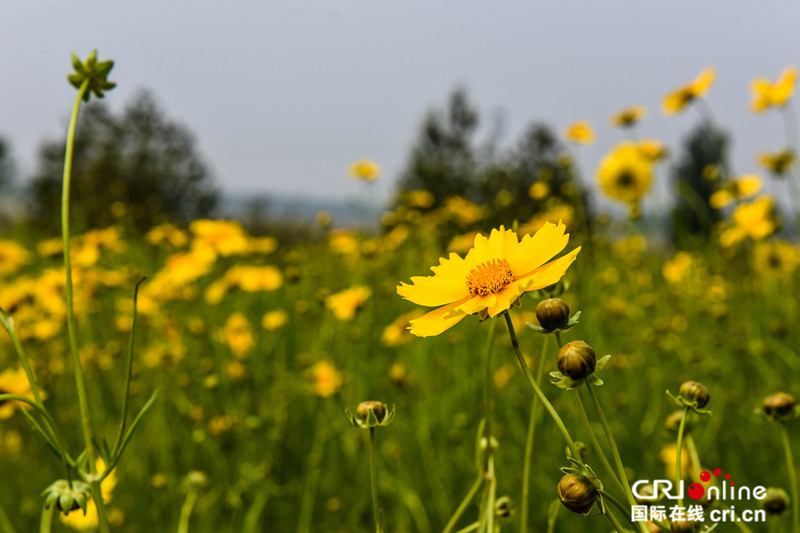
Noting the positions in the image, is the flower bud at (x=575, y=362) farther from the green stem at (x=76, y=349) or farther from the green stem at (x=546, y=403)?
the green stem at (x=76, y=349)

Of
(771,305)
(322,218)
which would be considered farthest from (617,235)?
(322,218)

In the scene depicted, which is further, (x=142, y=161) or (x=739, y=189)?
(x=142, y=161)

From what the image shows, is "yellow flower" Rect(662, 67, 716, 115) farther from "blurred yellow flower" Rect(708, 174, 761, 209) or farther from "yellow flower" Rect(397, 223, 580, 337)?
"yellow flower" Rect(397, 223, 580, 337)

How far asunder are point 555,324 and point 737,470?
953 millimetres

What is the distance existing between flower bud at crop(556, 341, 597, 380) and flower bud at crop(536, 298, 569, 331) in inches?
1.1

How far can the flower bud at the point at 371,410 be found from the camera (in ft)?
1.26

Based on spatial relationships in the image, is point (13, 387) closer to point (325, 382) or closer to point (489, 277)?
point (325, 382)

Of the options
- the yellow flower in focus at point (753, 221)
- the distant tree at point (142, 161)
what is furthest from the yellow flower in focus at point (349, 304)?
Answer: the distant tree at point (142, 161)

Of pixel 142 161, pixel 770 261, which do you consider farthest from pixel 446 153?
pixel 770 261

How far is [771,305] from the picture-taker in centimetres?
181

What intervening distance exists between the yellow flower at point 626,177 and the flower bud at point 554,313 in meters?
1.55

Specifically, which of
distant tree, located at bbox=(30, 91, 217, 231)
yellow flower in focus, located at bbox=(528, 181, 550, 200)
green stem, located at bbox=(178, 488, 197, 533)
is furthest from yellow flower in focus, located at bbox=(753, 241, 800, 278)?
distant tree, located at bbox=(30, 91, 217, 231)

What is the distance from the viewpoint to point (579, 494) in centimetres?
29

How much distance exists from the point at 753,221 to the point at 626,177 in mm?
398
